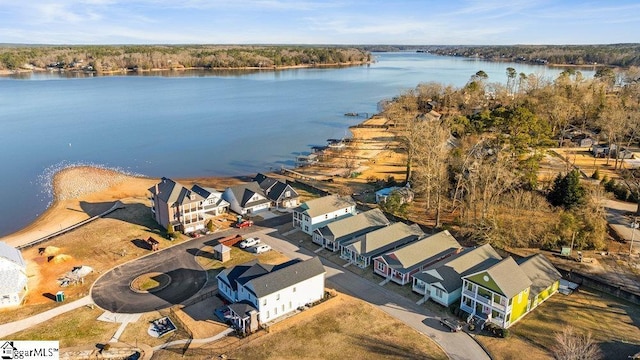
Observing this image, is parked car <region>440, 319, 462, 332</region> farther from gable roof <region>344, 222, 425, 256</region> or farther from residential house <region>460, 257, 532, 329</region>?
gable roof <region>344, 222, 425, 256</region>

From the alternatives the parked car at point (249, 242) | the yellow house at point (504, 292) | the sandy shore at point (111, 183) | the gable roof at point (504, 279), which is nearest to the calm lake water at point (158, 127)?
the sandy shore at point (111, 183)

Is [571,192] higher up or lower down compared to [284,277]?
higher up

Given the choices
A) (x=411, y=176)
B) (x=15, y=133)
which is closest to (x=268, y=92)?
(x=15, y=133)

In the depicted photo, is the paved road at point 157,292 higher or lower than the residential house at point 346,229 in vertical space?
lower

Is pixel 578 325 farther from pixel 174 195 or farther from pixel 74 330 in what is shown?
pixel 174 195

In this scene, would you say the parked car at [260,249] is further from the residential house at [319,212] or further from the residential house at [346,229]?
the residential house at [319,212]

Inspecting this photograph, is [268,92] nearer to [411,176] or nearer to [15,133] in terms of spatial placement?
[15,133]

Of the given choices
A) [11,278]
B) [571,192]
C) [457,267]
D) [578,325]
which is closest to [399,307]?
[457,267]

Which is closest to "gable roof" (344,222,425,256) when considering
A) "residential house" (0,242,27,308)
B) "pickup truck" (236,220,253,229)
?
"pickup truck" (236,220,253,229)
